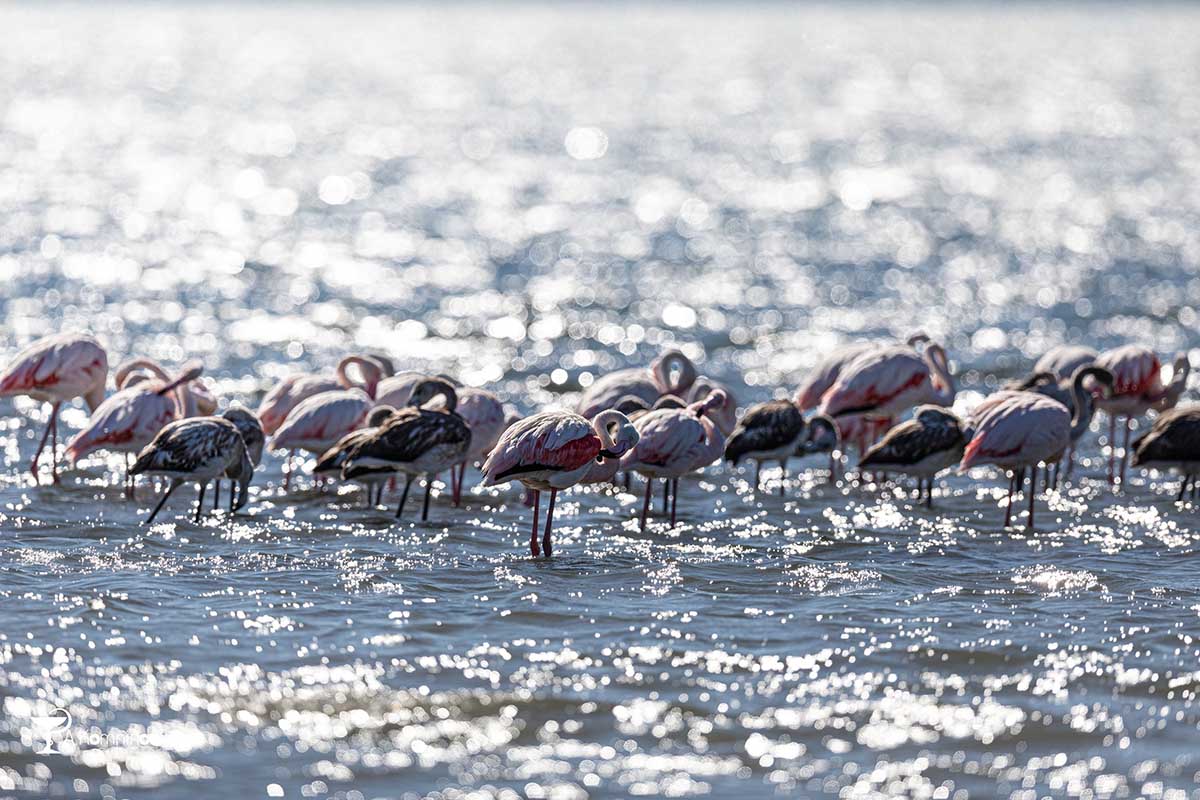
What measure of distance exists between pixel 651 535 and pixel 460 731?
3.77 meters

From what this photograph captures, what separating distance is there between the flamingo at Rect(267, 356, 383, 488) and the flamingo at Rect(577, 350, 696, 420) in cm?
164

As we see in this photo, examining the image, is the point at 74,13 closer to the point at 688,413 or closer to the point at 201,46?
the point at 201,46

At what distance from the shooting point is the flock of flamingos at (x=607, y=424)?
11.3 meters

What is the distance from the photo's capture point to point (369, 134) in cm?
4697

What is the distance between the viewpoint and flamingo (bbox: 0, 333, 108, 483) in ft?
42.3

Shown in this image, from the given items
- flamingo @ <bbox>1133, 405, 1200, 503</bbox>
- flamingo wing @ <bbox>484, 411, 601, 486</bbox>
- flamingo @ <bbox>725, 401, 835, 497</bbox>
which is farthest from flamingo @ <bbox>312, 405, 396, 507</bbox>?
flamingo @ <bbox>1133, 405, 1200, 503</bbox>

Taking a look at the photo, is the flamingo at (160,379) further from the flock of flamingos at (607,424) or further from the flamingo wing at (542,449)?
the flamingo wing at (542,449)

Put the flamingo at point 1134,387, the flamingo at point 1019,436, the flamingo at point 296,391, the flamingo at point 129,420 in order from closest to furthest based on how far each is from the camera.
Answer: the flamingo at point 1019,436 < the flamingo at point 129,420 < the flamingo at point 296,391 < the flamingo at point 1134,387

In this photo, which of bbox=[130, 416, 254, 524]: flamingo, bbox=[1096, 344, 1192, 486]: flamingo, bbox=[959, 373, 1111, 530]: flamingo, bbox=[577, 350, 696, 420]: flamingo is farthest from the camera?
bbox=[1096, 344, 1192, 486]: flamingo

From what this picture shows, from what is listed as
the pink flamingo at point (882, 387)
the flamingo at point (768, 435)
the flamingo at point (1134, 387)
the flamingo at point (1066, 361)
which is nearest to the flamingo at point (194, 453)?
the flamingo at point (768, 435)

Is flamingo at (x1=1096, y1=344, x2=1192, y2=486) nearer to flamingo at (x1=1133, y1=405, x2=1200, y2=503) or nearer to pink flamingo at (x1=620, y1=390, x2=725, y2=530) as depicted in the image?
flamingo at (x1=1133, y1=405, x2=1200, y2=503)

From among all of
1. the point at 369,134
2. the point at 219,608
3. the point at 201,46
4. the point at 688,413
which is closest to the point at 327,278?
the point at 688,413

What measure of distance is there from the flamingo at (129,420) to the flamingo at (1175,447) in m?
6.37

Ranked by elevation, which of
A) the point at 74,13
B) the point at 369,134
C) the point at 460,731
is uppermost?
the point at 74,13
